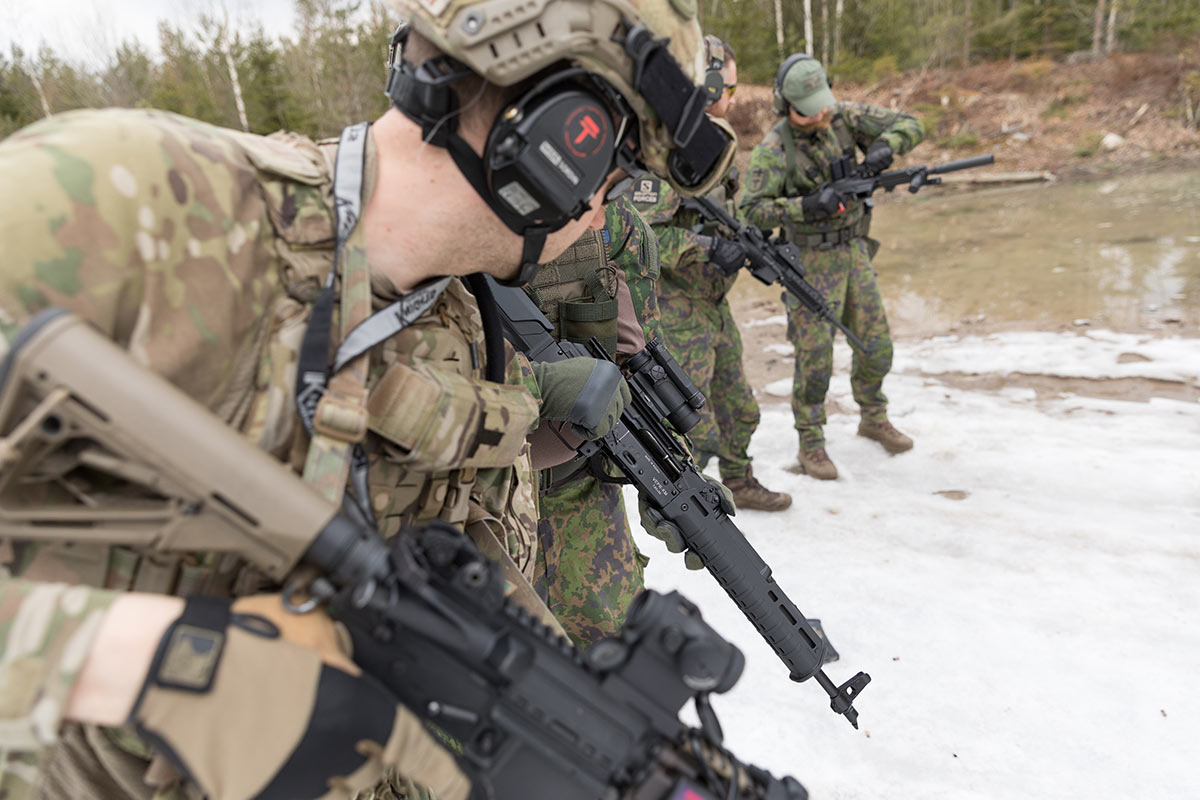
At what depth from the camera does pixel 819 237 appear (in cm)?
478

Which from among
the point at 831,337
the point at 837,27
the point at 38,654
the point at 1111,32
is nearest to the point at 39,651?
the point at 38,654

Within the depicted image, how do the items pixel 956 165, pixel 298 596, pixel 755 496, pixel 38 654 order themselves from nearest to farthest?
pixel 38 654 → pixel 298 596 → pixel 755 496 → pixel 956 165

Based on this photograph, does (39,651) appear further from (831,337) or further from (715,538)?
(831,337)

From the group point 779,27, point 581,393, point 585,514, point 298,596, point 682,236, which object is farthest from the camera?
point 779,27

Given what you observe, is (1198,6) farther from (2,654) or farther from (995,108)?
(2,654)

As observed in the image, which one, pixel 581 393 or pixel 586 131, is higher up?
pixel 586 131

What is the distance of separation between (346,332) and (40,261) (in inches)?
14.3

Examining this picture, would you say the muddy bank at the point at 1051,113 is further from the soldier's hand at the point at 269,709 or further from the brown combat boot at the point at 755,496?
the soldier's hand at the point at 269,709

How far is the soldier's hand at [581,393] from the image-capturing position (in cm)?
192

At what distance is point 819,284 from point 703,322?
1.06m

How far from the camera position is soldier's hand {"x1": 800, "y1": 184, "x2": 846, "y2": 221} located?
180 inches

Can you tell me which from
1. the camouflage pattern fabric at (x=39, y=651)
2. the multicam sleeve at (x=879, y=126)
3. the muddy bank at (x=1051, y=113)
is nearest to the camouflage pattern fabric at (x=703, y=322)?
the multicam sleeve at (x=879, y=126)

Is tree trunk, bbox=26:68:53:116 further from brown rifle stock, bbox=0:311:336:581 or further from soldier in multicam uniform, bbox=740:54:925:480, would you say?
brown rifle stock, bbox=0:311:336:581

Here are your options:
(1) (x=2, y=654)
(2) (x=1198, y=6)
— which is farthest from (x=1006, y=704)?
(2) (x=1198, y=6)
